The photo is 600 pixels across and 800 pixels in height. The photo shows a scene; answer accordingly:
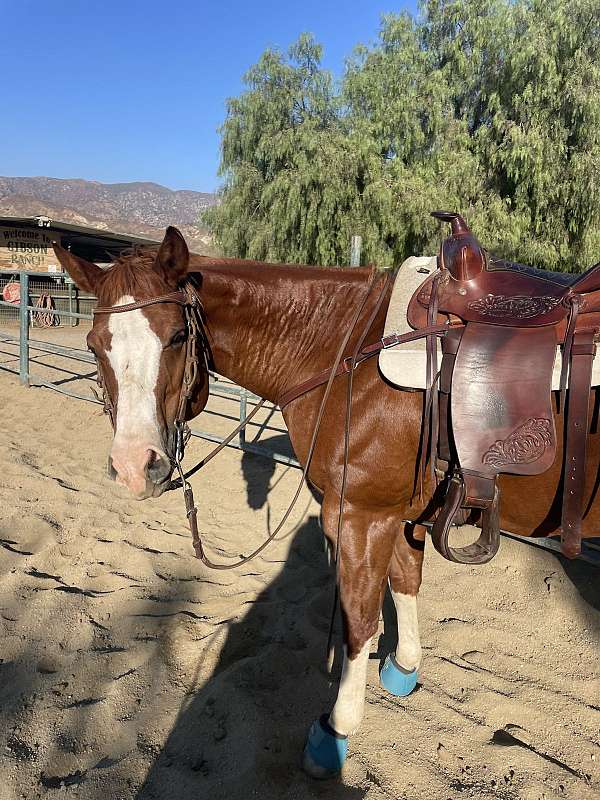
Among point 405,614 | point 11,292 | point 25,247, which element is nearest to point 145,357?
point 405,614

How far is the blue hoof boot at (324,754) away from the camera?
183 centimetres

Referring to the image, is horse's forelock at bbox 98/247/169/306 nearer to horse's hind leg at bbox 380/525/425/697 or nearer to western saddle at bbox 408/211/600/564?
western saddle at bbox 408/211/600/564

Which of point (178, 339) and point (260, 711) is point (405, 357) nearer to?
point (178, 339)

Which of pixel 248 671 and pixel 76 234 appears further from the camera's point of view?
pixel 76 234

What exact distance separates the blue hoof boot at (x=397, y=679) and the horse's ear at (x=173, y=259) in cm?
196

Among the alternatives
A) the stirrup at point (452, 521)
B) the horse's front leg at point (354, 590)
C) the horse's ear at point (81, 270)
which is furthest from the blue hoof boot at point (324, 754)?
the horse's ear at point (81, 270)

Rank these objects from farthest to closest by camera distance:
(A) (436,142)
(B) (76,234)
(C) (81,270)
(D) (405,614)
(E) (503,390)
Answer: (B) (76,234) < (A) (436,142) < (D) (405,614) < (C) (81,270) < (E) (503,390)

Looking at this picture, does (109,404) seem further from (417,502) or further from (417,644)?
(417,644)

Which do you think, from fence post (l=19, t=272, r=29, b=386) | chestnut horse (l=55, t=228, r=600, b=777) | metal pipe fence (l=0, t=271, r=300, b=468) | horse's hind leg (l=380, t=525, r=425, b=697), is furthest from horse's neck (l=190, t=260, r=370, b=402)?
fence post (l=19, t=272, r=29, b=386)

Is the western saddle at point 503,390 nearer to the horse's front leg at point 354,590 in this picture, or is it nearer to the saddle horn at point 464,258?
the saddle horn at point 464,258

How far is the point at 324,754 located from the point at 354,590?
0.63m

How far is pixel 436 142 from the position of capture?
1142cm

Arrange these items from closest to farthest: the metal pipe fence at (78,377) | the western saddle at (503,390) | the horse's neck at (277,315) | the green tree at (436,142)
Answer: the western saddle at (503,390) → the horse's neck at (277,315) → the metal pipe fence at (78,377) → the green tree at (436,142)

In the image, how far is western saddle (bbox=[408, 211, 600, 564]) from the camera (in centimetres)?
153
